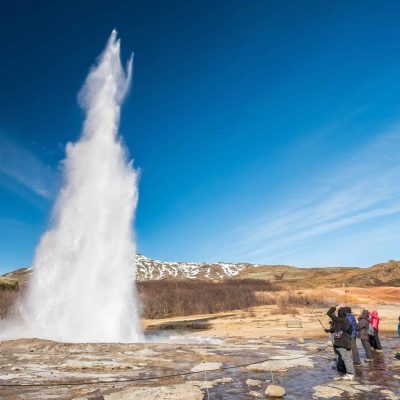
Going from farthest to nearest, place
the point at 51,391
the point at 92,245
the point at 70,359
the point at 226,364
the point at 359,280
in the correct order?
the point at 359,280 → the point at 92,245 → the point at 70,359 → the point at 226,364 → the point at 51,391

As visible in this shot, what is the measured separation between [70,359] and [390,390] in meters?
Result: 14.5

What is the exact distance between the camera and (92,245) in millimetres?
34062

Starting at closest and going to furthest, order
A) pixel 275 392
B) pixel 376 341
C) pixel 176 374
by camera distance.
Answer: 1. pixel 275 392
2. pixel 176 374
3. pixel 376 341

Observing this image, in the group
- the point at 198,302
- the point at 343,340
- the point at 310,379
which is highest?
the point at 198,302

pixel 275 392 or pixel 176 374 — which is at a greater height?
pixel 176 374

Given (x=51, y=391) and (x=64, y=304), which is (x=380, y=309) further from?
(x=51, y=391)

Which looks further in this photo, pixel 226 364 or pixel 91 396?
pixel 226 364

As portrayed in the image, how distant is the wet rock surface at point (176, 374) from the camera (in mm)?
12273

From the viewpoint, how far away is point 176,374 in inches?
608

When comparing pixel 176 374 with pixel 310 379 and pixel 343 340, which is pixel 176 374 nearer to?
pixel 310 379

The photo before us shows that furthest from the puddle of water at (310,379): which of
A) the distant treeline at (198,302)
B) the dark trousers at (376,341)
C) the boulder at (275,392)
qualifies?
the distant treeline at (198,302)

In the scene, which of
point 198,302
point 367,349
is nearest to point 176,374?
point 367,349

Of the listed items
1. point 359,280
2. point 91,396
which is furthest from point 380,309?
point 359,280

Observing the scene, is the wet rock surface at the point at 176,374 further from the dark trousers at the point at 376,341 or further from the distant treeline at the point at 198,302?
the distant treeline at the point at 198,302
